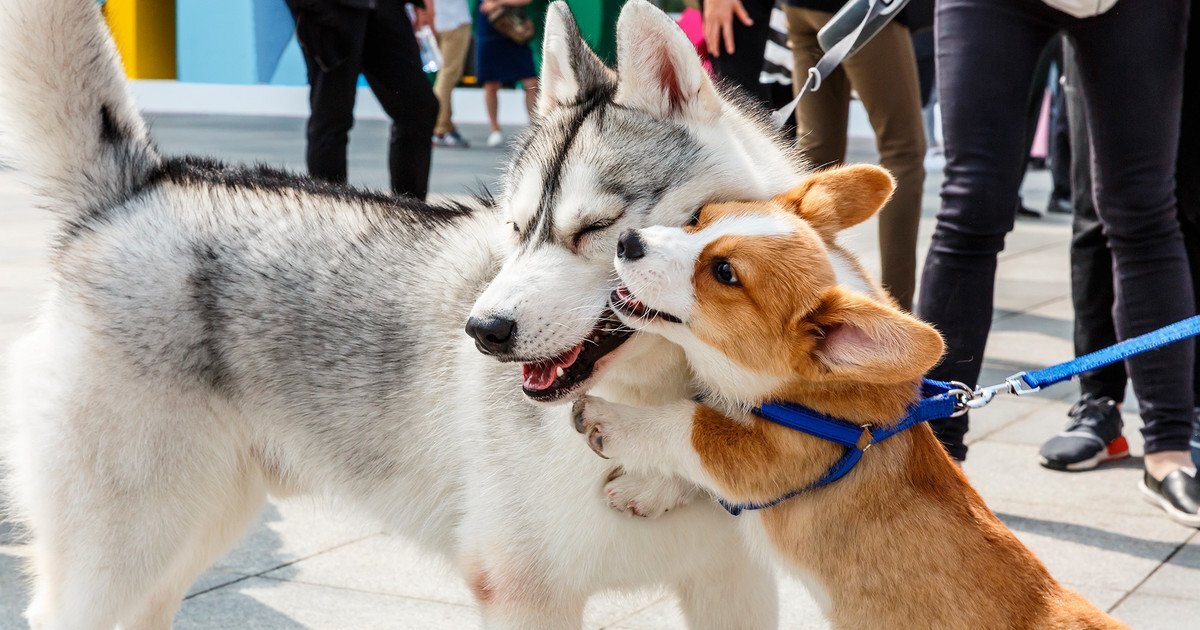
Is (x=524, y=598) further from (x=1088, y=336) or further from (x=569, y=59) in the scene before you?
(x=1088, y=336)

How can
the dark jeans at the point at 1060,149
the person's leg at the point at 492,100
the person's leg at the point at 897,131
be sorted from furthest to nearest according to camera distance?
the person's leg at the point at 492,100 → the dark jeans at the point at 1060,149 → the person's leg at the point at 897,131

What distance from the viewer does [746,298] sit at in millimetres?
2412

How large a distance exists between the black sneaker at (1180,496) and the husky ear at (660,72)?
8.13ft

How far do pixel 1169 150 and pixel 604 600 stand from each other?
219 cm

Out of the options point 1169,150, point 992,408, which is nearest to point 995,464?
point 992,408

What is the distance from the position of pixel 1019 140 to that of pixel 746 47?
5.80 feet

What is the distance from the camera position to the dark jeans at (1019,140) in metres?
3.86

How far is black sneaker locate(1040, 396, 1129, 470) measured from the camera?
15.8ft

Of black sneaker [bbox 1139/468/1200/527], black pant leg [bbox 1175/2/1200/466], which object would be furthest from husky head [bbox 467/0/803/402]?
black pant leg [bbox 1175/2/1200/466]

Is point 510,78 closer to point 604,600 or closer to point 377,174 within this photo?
point 377,174

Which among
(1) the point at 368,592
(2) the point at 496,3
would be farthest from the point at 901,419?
(2) the point at 496,3

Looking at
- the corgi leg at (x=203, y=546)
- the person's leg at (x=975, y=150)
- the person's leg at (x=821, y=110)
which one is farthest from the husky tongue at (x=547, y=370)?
the person's leg at (x=821, y=110)

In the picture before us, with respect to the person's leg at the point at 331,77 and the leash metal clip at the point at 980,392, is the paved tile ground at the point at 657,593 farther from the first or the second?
the person's leg at the point at 331,77

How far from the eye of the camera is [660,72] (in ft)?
8.74
